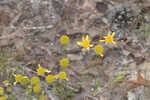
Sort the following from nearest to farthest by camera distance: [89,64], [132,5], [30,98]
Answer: [30,98]
[89,64]
[132,5]

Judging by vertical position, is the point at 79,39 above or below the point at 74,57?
above

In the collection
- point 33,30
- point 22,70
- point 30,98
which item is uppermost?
point 33,30

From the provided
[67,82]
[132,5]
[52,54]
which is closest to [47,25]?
[52,54]

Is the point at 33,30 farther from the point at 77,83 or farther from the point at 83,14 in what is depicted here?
the point at 77,83

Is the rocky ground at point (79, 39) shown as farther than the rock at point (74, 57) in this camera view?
No

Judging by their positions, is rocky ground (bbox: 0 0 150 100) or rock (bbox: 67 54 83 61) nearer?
rocky ground (bbox: 0 0 150 100)

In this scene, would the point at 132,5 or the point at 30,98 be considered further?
the point at 132,5

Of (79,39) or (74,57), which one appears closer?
(74,57)

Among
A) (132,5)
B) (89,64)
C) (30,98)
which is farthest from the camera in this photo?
(132,5)
